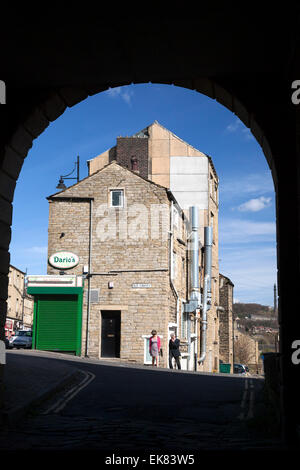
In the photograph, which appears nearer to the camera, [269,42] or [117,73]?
[269,42]

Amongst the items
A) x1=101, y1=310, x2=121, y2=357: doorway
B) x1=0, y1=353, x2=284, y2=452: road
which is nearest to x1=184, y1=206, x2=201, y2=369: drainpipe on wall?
x1=101, y1=310, x2=121, y2=357: doorway

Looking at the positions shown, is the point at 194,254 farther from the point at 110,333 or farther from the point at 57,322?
the point at 57,322

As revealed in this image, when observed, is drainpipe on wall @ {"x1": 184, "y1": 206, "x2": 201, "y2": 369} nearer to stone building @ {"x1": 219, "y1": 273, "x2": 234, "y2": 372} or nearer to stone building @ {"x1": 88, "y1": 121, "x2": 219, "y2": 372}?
stone building @ {"x1": 88, "y1": 121, "x2": 219, "y2": 372}

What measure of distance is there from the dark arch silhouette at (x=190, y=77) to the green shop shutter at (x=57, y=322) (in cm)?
1903

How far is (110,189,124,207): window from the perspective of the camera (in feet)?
87.3

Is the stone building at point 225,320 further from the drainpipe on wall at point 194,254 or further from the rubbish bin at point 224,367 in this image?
the drainpipe on wall at point 194,254

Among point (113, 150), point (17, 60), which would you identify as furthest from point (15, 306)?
point (17, 60)

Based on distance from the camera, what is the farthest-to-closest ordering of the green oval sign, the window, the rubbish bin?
the rubbish bin → the window → the green oval sign

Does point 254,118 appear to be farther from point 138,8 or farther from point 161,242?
point 161,242

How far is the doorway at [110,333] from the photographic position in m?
25.5

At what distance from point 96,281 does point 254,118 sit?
2005cm

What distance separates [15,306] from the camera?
56.7 meters

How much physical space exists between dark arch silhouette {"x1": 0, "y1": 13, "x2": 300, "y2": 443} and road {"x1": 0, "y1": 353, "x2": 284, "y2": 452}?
1.15 metres
